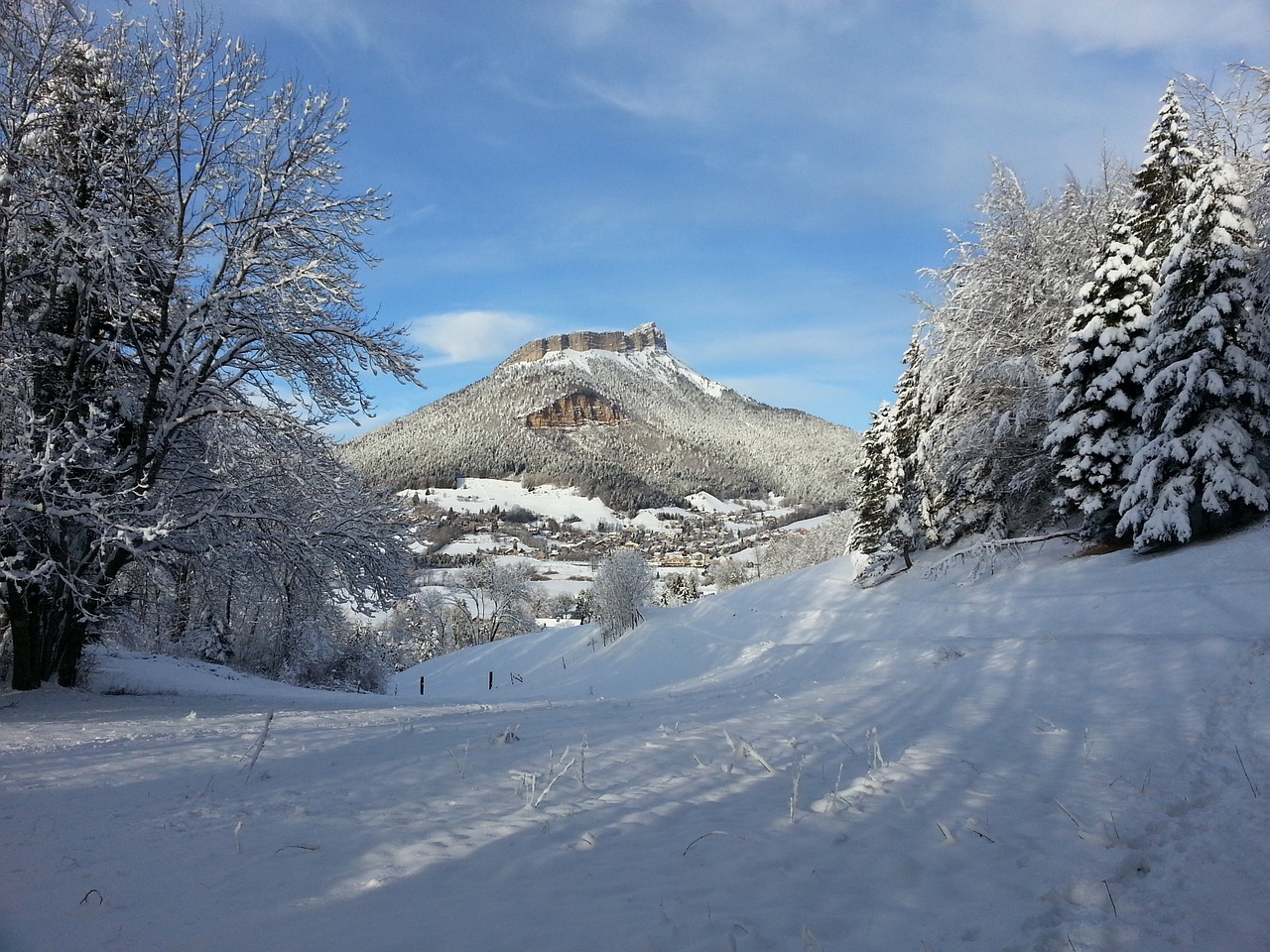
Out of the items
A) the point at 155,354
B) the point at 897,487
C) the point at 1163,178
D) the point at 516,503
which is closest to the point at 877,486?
the point at 897,487

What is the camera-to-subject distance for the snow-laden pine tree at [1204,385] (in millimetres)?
12922

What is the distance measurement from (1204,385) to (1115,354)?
7.71 feet

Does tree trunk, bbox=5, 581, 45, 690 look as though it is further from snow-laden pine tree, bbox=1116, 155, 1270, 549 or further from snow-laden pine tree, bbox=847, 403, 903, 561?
snow-laden pine tree, bbox=847, 403, 903, 561

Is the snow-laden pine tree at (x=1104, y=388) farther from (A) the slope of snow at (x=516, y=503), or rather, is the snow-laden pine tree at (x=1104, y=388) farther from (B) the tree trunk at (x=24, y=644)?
(A) the slope of snow at (x=516, y=503)

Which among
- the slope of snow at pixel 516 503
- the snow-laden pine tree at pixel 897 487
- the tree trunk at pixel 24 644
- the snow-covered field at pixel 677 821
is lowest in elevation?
the snow-covered field at pixel 677 821

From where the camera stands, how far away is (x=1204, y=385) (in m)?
13.1

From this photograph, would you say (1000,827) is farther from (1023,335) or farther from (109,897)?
(1023,335)

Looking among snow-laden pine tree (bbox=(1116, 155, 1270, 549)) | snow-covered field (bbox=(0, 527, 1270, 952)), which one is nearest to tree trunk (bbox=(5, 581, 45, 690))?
snow-covered field (bbox=(0, 527, 1270, 952))

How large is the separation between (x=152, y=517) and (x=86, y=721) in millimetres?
2559

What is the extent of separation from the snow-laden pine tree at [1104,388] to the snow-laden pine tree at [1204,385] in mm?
612

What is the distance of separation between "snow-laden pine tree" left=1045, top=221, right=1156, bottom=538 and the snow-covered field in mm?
6997

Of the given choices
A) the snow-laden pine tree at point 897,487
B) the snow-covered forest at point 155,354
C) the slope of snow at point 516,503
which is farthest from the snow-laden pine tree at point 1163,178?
the slope of snow at point 516,503

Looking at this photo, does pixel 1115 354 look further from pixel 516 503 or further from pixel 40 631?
pixel 516 503

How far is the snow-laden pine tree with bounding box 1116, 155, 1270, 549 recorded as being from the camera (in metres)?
12.9
